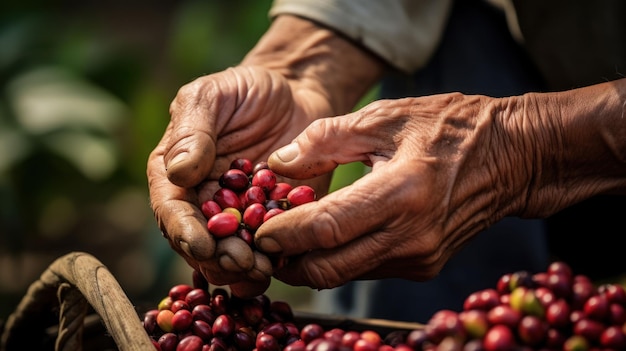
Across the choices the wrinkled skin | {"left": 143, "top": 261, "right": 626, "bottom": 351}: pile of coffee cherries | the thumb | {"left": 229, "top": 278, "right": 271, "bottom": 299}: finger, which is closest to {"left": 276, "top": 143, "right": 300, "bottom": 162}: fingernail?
the thumb

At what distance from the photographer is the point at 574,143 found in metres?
1.70

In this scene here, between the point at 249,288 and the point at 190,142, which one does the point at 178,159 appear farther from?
the point at 249,288

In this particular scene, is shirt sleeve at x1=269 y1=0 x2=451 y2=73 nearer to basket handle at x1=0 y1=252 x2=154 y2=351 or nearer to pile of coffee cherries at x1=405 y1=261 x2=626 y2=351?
basket handle at x1=0 y1=252 x2=154 y2=351

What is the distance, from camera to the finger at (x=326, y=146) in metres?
1.64

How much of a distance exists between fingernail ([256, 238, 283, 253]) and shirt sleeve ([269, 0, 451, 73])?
40.5 inches

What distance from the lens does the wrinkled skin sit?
1498 millimetres

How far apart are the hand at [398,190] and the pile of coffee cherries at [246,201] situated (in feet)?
0.17

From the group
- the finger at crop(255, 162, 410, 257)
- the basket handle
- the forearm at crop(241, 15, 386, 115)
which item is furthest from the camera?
the forearm at crop(241, 15, 386, 115)

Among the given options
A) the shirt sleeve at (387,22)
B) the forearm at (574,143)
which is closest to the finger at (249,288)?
the forearm at (574,143)

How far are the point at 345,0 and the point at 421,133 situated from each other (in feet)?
2.74

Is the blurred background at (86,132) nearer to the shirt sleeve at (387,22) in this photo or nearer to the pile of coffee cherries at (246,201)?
the shirt sleeve at (387,22)

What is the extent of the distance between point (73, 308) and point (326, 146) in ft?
2.22

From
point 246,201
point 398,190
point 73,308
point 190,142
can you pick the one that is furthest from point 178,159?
point 398,190

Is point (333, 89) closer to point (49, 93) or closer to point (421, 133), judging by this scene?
point (421, 133)
